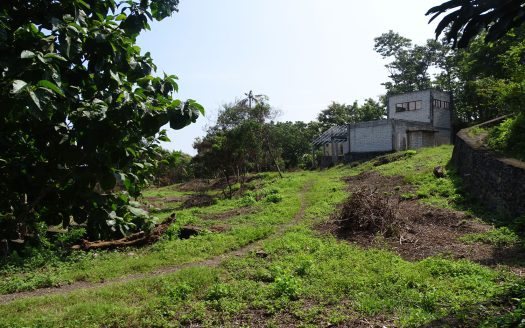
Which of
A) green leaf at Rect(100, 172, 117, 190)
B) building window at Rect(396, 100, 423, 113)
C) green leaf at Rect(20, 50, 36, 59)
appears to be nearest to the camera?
green leaf at Rect(20, 50, 36, 59)

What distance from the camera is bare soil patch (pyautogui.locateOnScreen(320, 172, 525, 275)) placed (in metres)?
7.54

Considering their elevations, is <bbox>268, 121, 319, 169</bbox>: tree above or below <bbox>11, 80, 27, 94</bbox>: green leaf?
above

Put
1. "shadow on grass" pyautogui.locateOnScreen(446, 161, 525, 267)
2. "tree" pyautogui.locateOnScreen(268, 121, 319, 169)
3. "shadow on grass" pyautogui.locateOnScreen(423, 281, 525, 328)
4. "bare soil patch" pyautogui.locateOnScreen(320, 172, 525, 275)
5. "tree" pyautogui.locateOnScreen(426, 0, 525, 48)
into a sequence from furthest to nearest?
"tree" pyautogui.locateOnScreen(268, 121, 319, 169) → "bare soil patch" pyautogui.locateOnScreen(320, 172, 525, 275) → "shadow on grass" pyautogui.locateOnScreen(446, 161, 525, 267) → "shadow on grass" pyautogui.locateOnScreen(423, 281, 525, 328) → "tree" pyautogui.locateOnScreen(426, 0, 525, 48)

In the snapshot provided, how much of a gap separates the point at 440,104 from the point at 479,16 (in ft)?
119

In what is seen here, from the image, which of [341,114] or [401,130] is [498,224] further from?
[341,114]

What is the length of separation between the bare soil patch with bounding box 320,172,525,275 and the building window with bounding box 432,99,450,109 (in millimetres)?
25859

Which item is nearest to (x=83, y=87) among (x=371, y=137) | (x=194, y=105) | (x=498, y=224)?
(x=194, y=105)

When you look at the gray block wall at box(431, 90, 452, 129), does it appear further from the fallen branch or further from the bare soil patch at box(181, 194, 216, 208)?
the fallen branch

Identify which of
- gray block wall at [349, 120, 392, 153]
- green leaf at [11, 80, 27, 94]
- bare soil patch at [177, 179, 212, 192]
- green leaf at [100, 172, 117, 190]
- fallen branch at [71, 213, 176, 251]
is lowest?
fallen branch at [71, 213, 176, 251]

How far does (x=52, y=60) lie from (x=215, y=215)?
1198 centimetres

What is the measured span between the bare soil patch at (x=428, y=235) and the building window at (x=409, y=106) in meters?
26.2

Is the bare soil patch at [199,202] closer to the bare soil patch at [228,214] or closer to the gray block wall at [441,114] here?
the bare soil patch at [228,214]

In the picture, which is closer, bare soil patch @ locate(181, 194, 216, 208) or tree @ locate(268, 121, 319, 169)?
bare soil patch @ locate(181, 194, 216, 208)

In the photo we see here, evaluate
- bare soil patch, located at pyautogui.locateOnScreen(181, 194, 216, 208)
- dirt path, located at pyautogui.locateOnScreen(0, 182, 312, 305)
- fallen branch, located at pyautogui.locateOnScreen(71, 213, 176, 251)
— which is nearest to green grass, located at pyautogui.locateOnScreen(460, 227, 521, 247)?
dirt path, located at pyautogui.locateOnScreen(0, 182, 312, 305)
